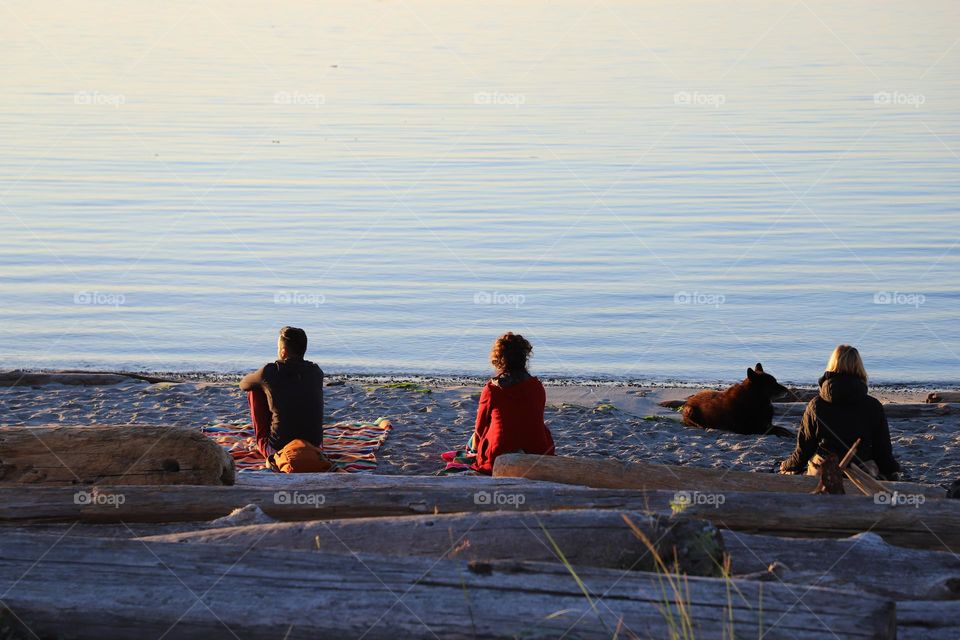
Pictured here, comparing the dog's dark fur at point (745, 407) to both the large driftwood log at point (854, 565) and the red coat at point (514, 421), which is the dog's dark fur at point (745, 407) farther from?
the large driftwood log at point (854, 565)

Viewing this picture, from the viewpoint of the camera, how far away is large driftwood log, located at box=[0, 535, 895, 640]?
12.7ft

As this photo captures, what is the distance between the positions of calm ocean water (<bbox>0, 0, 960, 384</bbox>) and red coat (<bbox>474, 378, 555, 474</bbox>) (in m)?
6.20

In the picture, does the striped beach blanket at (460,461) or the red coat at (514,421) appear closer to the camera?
the red coat at (514,421)

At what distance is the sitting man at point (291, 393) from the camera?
941cm

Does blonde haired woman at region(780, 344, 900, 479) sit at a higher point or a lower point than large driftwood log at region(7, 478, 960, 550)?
higher

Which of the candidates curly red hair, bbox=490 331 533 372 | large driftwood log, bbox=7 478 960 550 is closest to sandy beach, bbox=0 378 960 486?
curly red hair, bbox=490 331 533 372

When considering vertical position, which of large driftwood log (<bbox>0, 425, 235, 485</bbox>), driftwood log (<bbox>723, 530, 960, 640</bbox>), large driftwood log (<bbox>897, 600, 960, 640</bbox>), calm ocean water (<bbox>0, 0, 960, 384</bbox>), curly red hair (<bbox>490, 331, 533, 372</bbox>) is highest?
calm ocean water (<bbox>0, 0, 960, 384</bbox>)

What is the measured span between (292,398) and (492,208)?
53.0 feet

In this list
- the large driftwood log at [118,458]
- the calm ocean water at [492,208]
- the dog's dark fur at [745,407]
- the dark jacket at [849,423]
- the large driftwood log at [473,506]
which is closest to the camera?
the large driftwood log at [473,506]

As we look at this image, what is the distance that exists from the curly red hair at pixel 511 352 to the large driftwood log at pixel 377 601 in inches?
184

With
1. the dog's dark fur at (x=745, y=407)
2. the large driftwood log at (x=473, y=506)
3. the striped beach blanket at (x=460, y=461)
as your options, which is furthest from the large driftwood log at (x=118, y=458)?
the dog's dark fur at (x=745, y=407)

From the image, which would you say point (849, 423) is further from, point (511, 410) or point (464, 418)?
point (464, 418)

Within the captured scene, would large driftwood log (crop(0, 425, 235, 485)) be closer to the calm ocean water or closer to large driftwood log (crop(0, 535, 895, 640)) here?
large driftwood log (crop(0, 535, 895, 640))

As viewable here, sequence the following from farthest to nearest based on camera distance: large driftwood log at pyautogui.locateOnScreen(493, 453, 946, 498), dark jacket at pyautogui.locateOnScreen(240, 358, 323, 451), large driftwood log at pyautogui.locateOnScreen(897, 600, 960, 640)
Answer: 1. dark jacket at pyautogui.locateOnScreen(240, 358, 323, 451)
2. large driftwood log at pyautogui.locateOnScreen(493, 453, 946, 498)
3. large driftwood log at pyautogui.locateOnScreen(897, 600, 960, 640)
